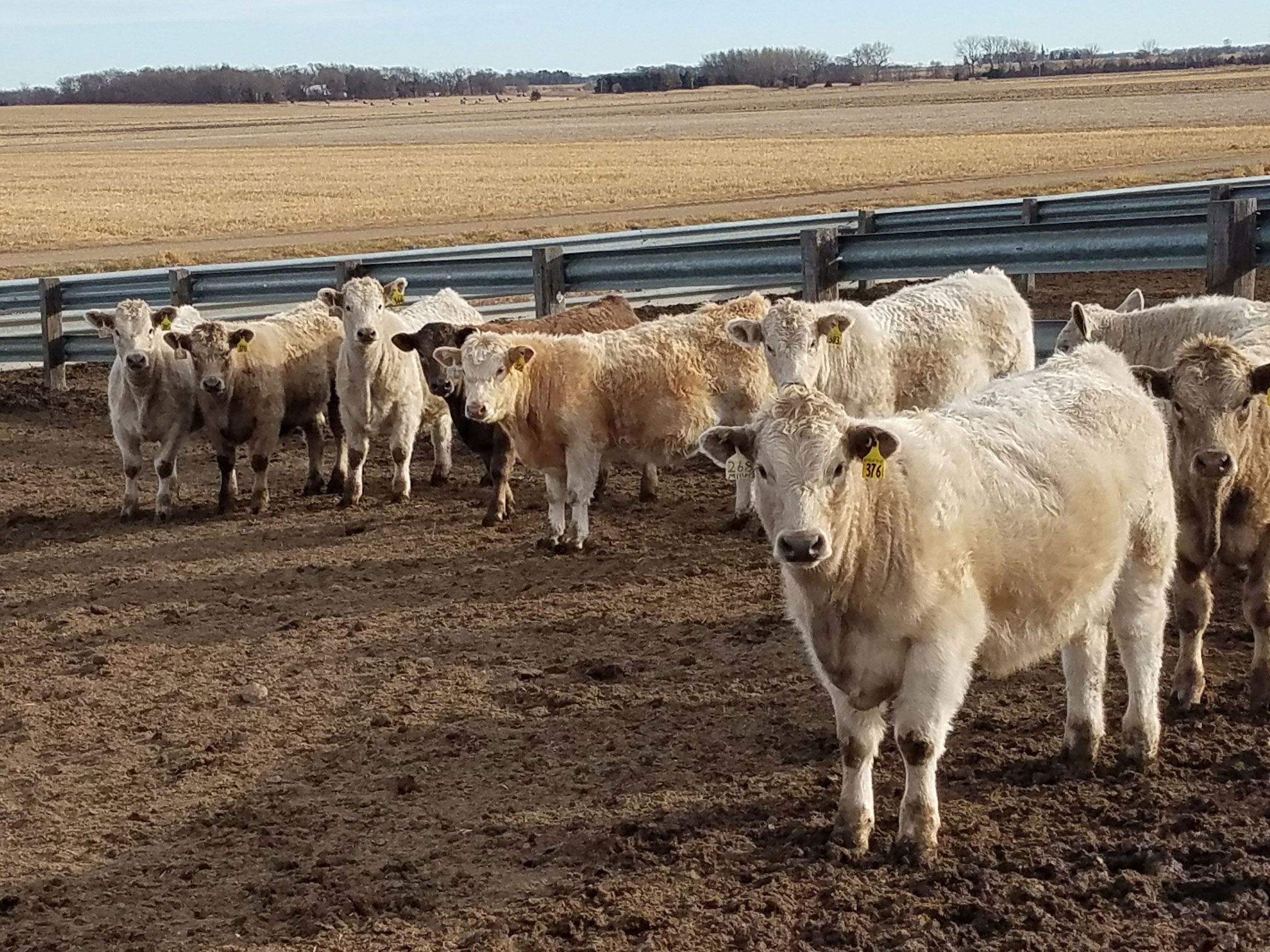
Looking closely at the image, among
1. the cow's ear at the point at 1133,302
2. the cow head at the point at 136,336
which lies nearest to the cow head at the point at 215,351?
the cow head at the point at 136,336

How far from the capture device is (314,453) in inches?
463

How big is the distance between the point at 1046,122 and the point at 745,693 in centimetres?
6825

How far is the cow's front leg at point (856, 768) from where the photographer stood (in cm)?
506

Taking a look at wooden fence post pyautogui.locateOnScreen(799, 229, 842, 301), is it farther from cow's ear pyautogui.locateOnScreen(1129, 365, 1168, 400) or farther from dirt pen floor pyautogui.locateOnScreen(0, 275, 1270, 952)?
cow's ear pyautogui.locateOnScreen(1129, 365, 1168, 400)

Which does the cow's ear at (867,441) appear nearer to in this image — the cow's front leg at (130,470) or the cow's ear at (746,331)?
the cow's ear at (746,331)

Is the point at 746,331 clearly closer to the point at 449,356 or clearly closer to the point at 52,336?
the point at 449,356

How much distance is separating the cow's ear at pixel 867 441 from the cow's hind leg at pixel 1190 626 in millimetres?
2121

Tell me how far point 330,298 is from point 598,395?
3748 millimetres

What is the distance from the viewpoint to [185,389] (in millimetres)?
11375

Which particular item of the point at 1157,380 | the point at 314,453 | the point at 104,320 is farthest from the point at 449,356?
the point at 1157,380

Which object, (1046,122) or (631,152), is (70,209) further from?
(1046,122)

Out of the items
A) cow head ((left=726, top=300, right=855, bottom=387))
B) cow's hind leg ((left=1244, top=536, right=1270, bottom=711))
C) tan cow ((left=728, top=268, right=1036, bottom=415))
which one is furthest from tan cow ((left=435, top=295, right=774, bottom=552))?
cow's hind leg ((left=1244, top=536, right=1270, bottom=711))

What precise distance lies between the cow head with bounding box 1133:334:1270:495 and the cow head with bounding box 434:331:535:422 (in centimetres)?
445

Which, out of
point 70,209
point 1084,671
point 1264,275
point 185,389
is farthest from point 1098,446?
point 70,209
